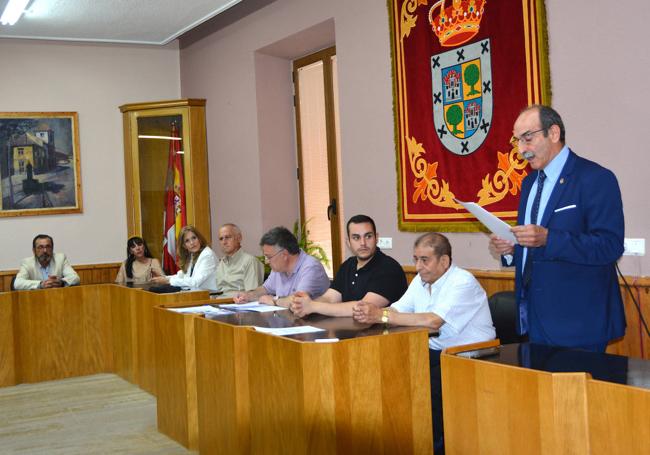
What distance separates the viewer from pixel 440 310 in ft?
11.5

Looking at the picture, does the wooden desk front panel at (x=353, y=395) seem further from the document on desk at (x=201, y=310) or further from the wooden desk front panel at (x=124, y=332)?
the wooden desk front panel at (x=124, y=332)

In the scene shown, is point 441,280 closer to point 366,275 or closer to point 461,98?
point 366,275

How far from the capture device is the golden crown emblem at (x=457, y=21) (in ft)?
16.5

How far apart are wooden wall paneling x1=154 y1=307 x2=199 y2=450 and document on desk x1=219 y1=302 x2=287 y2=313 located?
0.26 m

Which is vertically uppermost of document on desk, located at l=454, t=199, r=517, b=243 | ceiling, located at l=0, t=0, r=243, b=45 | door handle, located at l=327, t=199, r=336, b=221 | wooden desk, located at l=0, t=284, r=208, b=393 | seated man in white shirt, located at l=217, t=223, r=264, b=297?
ceiling, located at l=0, t=0, r=243, b=45

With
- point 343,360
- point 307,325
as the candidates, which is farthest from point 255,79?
point 343,360

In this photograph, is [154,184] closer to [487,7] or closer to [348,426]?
[487,7]

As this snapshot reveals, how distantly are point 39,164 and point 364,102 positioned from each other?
3.90 meters

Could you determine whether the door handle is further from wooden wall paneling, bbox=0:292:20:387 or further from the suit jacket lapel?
the suit jacket lapel

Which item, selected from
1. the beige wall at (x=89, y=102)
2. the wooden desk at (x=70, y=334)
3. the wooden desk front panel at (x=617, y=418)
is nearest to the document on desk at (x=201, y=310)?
the wooden desk at (x=70, y=334)

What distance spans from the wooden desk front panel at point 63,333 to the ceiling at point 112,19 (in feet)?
7.57

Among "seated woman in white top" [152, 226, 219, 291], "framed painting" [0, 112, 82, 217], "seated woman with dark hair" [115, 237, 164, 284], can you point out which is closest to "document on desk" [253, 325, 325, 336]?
"seated woman in white top" [152, 226, 219, 291]

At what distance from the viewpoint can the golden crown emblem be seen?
5043 mm

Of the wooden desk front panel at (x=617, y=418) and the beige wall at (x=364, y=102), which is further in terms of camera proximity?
the beige wall at (x=364, y=102)
